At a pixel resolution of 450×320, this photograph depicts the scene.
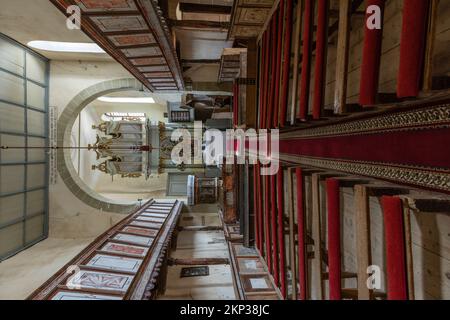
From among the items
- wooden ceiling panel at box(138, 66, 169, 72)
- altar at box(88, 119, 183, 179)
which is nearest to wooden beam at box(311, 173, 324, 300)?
wooden ceiling panel at box(138, 66, 169, 72)

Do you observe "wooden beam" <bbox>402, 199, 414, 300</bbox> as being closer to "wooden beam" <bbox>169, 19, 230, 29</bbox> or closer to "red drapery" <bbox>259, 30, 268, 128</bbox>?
"red drapery" <bbox>259, 30, 268, 128</bbox>

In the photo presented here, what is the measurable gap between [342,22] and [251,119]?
2.70 meters

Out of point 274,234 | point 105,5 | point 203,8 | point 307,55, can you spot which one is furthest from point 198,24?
point 274,234

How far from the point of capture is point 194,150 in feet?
30.1

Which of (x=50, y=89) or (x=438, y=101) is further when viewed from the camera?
(x=50, y=89)

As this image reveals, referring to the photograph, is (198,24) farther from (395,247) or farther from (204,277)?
(395,247)

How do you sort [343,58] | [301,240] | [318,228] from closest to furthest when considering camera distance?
1. [343,58]
2. [318,228]
3. [301,240]

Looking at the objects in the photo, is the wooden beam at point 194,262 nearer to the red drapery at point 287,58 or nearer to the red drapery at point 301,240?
the red drapery at point 301,240

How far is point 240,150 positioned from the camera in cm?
495

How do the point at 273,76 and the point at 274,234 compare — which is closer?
the point at 274,234

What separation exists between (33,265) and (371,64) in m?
7.87
